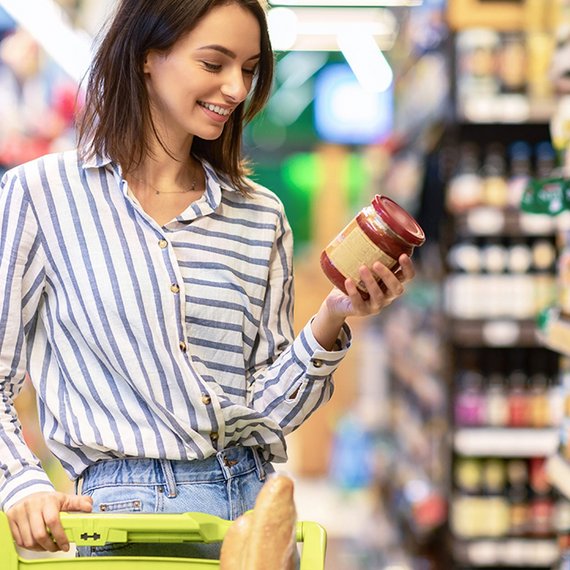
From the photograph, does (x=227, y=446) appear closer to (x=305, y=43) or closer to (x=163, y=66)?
(x=163, y=66)

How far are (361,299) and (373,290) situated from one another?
0.03 m

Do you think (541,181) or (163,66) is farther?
(541,181)

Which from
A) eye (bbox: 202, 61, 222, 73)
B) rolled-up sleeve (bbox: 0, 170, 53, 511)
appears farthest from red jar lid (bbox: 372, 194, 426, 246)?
rolled-up sleeve (bbox: 0, 170, 53, 511)

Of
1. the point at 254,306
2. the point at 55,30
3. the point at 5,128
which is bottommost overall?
the point at 254,306

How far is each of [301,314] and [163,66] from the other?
8.06m

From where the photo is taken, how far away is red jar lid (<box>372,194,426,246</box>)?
1771 millimetres

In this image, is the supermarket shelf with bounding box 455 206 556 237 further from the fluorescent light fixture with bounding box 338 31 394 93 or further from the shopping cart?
the fluorescent light fixture with bounding box 338 31 394 93

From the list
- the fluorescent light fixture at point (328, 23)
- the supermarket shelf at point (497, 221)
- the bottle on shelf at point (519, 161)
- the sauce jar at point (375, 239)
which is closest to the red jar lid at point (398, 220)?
the sauce jar at point (375, 239)

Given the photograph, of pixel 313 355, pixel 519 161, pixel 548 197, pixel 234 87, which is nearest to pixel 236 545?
pixel 313 355

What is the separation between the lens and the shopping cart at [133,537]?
1.52m

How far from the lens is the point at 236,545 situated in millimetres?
1184

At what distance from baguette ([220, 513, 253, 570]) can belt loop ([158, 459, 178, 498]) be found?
0.57 meters

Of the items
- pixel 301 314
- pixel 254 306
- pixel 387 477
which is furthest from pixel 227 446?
pixel 301 314

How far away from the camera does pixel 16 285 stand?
178 centimetres
